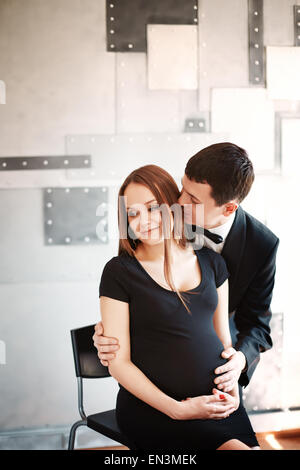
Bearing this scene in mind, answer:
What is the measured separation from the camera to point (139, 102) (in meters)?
2.42

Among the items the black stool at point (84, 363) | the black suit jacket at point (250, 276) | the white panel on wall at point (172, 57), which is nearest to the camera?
the black suit jacket at point (250, 276)

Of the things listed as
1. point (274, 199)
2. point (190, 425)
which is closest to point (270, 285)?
point (190, 425)

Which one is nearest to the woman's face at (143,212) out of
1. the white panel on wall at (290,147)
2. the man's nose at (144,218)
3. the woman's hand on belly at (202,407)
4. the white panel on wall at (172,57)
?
the man's nose at (144,218)

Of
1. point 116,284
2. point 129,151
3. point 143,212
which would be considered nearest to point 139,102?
point 129,151

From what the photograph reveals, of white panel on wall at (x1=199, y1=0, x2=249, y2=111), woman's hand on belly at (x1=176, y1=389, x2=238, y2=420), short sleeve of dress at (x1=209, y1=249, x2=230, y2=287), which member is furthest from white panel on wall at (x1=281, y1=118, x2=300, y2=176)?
woman's hand on belly at (x1=176, y1=389, x2=238, y2=420)

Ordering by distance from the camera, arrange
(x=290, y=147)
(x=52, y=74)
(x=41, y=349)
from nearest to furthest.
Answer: (x=52, y=74)
(x=41, y=349)
(x=290, y=147)

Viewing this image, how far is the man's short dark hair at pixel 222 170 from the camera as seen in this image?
159 cm

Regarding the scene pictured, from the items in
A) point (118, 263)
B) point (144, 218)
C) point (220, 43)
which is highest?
point (220, 43)

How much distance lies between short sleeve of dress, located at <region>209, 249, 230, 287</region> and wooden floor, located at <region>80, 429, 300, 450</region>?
1.42 m

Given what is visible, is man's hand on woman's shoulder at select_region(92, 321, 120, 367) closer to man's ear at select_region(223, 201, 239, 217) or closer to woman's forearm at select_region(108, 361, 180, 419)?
woman's forearm at select_region(108, 361, 180, 419)

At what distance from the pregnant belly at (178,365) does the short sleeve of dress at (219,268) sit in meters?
0.23

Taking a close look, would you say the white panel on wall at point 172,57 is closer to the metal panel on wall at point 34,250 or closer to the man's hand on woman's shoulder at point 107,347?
the metal panel on wall at point 34,250

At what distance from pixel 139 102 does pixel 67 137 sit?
1.35 ft

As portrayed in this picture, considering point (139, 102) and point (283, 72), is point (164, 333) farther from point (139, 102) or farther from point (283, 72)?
point (283, 72)
